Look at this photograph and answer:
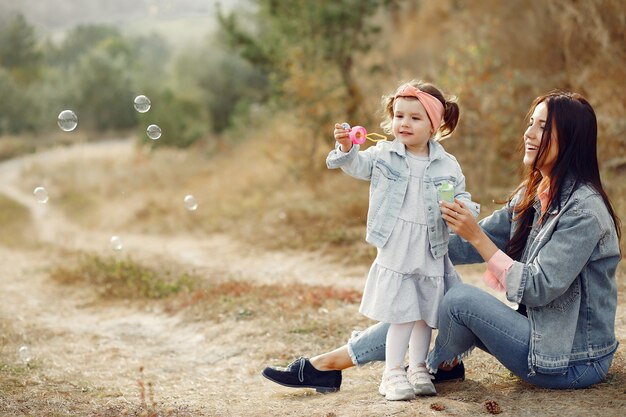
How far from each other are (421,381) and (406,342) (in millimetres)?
187

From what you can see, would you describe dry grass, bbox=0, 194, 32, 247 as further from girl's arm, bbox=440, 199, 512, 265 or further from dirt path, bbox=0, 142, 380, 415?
girl's arm, bbox=440, 199, 512, 265

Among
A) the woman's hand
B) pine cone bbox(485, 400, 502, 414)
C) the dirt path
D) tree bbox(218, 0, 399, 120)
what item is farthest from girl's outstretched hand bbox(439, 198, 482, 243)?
tree bbox(218, 0, 399, 120)

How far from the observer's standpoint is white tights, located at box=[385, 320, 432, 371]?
135 inches

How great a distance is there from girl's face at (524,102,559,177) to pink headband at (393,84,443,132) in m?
0.41

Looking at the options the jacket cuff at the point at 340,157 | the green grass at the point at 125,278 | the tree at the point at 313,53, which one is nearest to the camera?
the jacket cuff at the point at 340,157

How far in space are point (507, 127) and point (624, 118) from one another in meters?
1.90

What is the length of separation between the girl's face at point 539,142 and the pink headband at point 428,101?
41cm

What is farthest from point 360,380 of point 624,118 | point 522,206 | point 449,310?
point 624,118

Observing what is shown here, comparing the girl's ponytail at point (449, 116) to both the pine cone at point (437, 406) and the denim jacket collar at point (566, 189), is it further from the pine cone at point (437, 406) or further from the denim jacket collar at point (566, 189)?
the pine cone at point (437, 406)

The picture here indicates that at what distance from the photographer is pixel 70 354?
5.54 m

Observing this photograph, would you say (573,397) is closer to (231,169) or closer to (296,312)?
(296,312)

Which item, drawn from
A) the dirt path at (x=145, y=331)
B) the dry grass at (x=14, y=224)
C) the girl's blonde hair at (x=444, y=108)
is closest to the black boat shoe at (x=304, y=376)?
the dirt path at (x=145, y=331)

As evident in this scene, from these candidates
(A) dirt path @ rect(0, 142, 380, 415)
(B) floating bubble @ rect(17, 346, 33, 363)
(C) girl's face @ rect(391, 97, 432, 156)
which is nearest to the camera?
(C) girl's face @ rect(391, 97, 432, 156)

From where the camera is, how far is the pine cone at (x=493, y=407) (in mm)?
3117
